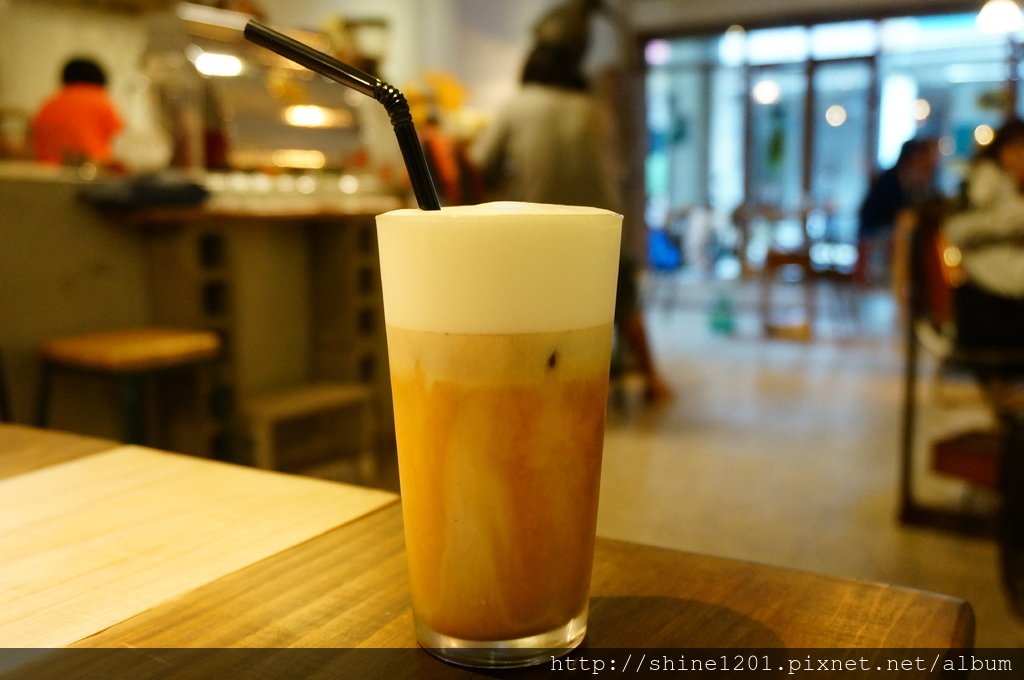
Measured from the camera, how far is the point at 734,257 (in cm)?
968

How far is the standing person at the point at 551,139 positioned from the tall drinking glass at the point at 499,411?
3271 millimetres

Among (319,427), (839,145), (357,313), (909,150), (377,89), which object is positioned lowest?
(319,427)

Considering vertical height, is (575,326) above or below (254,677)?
above

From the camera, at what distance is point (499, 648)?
1.56ft

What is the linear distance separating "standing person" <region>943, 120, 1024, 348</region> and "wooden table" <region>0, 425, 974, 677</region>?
2379 millimetres

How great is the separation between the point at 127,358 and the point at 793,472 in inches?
94.8

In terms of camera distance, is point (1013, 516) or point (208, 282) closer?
point (1013, 516)

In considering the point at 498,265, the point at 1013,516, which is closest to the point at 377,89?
the point at 498,265

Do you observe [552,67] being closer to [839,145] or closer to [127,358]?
[127,358]

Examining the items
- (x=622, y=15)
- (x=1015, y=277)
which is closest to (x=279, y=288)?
(x=1015, y=277)

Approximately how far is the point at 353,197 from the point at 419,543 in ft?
11.5

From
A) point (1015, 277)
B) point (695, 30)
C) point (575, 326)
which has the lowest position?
point (1015, 277)

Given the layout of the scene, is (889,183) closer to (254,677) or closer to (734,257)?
(734,257)

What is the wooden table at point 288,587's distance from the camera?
0.48 m
